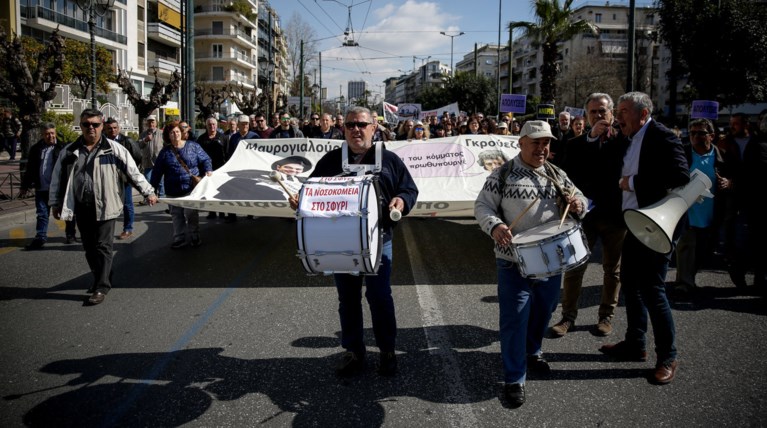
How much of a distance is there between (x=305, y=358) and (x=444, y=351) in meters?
1.09

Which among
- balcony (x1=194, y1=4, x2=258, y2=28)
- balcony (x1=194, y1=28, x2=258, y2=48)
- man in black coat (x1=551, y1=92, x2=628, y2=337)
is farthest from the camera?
balcony (x1=194, y1=28, x2=258, y2=48)

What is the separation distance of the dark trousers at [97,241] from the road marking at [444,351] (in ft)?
11.0

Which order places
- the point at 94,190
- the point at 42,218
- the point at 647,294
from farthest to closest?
the point at 42,218
the point at 94,190
the point at 647,294

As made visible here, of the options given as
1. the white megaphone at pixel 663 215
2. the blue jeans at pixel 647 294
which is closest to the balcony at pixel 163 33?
the blue jeans at pixel 647 294

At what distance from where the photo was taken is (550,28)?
2605 centimetres

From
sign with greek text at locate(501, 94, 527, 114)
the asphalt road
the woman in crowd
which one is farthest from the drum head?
sign with greek text at locate(501, 94, 527, 114)

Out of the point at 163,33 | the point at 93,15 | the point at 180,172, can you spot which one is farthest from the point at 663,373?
the point at 163,33

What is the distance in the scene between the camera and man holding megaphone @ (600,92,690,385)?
13.0ft

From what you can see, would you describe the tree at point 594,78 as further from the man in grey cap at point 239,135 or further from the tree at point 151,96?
the man in grey cap at point 239,135

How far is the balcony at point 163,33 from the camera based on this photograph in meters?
53.5

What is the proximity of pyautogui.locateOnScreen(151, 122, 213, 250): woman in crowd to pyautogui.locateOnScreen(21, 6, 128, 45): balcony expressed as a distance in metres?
35.8

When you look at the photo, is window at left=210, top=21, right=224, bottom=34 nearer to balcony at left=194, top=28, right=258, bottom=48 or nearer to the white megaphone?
balcony at left=194, top=28, right=258, bottom=48

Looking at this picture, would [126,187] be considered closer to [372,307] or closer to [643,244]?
[372,307]

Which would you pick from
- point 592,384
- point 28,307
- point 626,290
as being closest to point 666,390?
point 592,384
